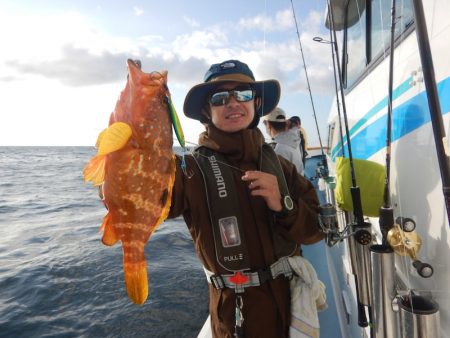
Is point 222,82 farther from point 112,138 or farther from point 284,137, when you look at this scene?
point 284,137

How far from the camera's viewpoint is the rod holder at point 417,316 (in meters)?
1.46

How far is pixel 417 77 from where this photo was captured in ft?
6.16

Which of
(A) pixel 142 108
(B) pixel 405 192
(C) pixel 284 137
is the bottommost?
(B) pixel 405 192

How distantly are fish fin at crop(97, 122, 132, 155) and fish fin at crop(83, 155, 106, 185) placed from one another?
0.08 m

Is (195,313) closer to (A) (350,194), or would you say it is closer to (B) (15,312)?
(B) (15,312)

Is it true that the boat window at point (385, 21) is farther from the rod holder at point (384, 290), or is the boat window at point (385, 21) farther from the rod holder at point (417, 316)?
the rod holder at point (417, 316)

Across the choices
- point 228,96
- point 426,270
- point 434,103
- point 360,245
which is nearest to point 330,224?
point 360,245

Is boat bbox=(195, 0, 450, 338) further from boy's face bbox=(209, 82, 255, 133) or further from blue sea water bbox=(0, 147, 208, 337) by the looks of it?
blue sea water bbox=(0, 147, 208, 337)

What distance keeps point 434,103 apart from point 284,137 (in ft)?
11.4

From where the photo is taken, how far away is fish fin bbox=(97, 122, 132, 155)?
1181 mm

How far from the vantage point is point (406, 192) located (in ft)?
6.71

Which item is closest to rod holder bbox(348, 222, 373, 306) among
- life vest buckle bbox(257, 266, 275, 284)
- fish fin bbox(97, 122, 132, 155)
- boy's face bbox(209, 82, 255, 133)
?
life vest buckle bbox(257, 266, 275, 284)

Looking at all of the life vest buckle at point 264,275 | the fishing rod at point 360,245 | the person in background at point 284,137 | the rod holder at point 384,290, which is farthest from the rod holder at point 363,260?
the person in background at point 284,137

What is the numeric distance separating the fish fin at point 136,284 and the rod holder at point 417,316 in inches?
47.6
